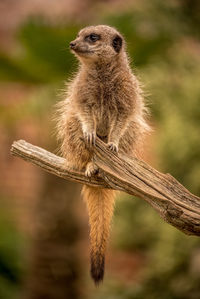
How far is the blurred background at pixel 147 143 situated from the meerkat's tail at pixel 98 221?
111cm

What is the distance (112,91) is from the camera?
3096 mm

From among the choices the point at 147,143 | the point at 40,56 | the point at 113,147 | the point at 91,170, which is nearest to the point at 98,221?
the point at 91,170

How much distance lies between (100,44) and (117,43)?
10cm

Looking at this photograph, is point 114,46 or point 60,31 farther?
→ point 60,31

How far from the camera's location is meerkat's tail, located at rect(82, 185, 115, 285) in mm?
2674

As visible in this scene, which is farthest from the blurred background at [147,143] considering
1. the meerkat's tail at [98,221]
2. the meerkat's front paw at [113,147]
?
the meerkat's front paw at [113,147]

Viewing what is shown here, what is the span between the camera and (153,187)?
2602mm

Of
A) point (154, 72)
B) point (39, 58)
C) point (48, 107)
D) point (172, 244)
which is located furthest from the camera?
point (172, 244)

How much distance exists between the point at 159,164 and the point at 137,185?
15.4ft

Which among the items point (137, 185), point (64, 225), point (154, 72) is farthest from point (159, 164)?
point (137, 185)

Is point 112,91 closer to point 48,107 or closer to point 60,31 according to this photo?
point 60,31

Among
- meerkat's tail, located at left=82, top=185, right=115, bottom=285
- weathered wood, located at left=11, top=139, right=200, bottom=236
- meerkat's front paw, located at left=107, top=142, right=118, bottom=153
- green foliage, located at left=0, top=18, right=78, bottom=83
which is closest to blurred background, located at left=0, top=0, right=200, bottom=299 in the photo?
green foliage, located at left=0, top=18, right=78, bottom=83

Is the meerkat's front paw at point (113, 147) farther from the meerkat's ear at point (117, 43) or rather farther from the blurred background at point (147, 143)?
the blurred background at point (147, 143)

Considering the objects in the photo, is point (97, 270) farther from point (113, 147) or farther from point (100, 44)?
point (100, 44)
